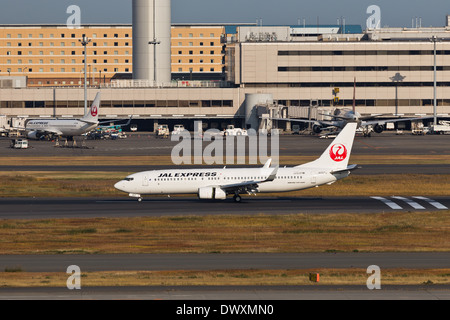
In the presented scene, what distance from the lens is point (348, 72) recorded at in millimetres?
193250

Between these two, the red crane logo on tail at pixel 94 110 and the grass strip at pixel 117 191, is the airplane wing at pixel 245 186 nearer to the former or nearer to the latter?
the grass strip at pixel 117 191

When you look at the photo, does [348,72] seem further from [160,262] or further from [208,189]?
[160,262]

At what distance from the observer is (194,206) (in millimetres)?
70750

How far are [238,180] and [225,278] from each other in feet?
105

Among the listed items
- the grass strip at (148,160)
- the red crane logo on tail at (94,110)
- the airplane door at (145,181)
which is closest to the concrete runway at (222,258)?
the airplane door at (145,181)

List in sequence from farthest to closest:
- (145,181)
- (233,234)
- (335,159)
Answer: (335,159), (145,181), (233,234)

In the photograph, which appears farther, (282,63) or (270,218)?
(282,63)

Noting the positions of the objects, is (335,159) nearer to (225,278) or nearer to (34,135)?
(225,278)

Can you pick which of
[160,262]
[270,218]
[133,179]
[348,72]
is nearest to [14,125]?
[348,72]

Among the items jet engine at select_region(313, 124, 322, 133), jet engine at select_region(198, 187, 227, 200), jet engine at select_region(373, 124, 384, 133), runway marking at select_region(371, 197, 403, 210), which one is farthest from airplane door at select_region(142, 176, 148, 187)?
jet engine at select_region(313, 124, 322, 133)

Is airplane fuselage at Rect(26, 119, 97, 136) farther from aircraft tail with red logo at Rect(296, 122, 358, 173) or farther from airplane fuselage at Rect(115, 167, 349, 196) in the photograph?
aircraft tail with red logo at Rect(296, 122, 358, 173)

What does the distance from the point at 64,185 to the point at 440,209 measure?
4212 cm

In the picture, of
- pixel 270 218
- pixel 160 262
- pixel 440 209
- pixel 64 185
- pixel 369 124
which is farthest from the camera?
pixel 369 124

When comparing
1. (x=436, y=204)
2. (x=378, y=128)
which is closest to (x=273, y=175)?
(x=436, y=204)
